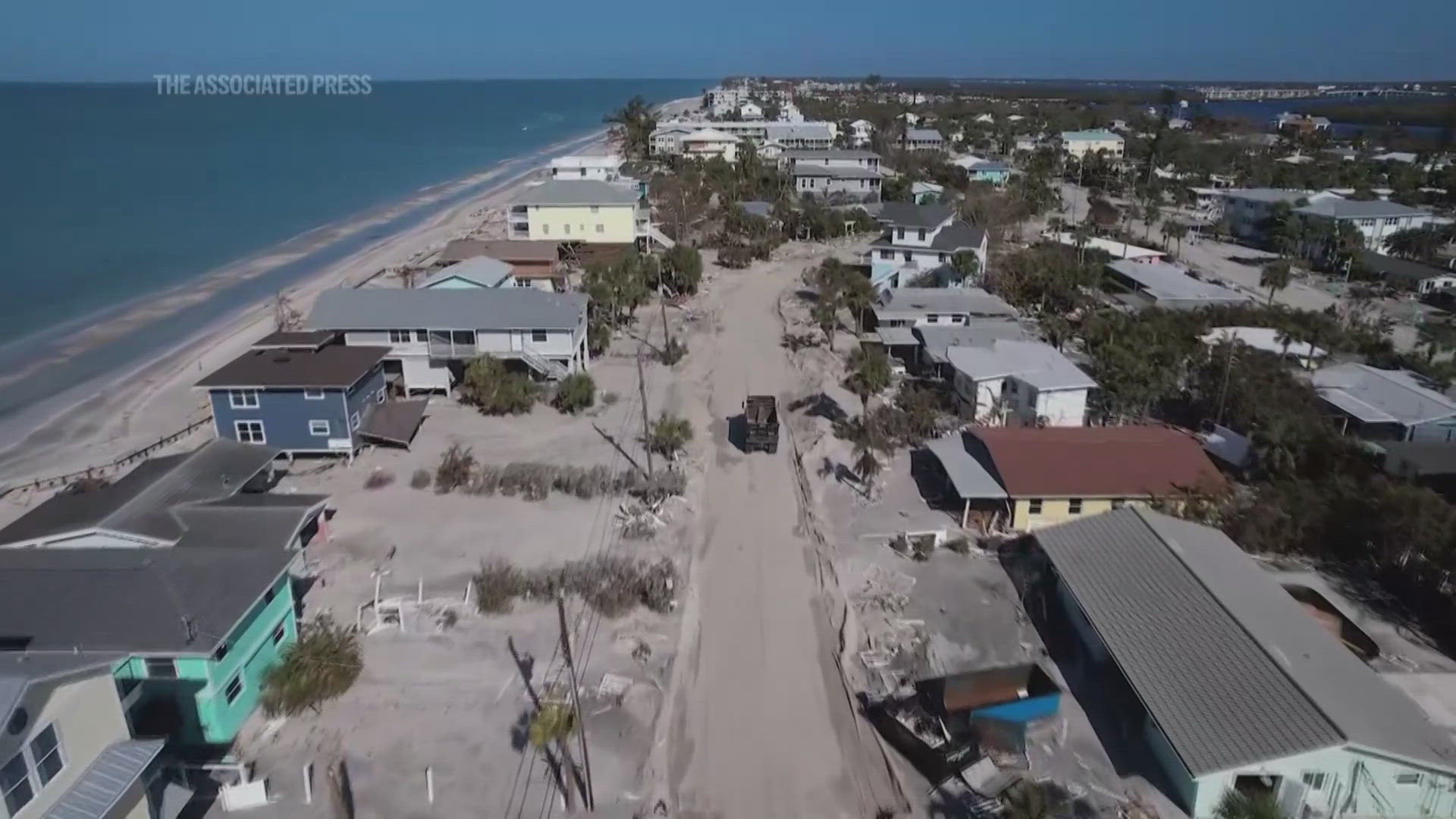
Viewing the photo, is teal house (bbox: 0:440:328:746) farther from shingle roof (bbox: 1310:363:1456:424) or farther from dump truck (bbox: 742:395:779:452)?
shingle roof (bbox: 1310:363:1456:424)

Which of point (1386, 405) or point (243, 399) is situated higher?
point (243, 399)

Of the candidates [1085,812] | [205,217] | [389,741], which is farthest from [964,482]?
[205,217]

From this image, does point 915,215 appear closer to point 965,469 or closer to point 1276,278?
point 1276,278

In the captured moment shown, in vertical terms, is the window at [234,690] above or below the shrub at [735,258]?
below

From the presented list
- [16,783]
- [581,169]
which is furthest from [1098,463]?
[581,169]

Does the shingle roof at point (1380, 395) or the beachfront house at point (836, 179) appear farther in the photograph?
the beachfront house at point (836, 179)

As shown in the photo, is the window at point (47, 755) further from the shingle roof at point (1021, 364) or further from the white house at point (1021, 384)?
the shingle roof at point (1021, 364)

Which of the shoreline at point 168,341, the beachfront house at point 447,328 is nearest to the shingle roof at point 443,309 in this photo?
the beachfront house at point 447,328

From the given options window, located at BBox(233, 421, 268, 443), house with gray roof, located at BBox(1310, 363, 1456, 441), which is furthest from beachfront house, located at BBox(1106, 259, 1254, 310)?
window, located at BBox(233, 421, 268, 443)
